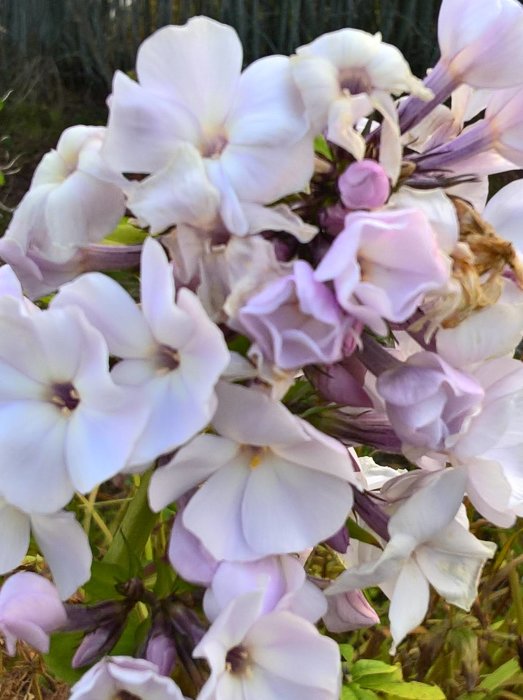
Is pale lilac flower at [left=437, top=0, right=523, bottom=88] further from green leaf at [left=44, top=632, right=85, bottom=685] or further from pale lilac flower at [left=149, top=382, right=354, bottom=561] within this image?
green leaf at [left=44, top=632, right=85, bottom=685]

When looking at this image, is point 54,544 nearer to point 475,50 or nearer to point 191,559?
point 191,559

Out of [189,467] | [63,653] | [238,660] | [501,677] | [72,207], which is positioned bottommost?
[501,677]

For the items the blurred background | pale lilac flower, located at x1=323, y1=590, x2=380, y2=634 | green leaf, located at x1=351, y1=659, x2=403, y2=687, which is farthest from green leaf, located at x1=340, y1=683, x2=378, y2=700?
the blurred background

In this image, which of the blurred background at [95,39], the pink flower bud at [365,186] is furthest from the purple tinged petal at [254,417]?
the blurred background at [95,39]

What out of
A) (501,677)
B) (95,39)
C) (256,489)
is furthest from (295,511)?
(95,39)

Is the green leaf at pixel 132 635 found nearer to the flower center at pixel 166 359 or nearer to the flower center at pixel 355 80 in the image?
the flower center at pixel 166 359
